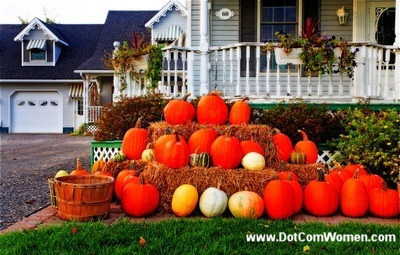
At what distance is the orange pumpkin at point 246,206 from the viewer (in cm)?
427

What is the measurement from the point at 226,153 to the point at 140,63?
138 inches

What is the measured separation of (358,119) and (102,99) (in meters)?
17.4

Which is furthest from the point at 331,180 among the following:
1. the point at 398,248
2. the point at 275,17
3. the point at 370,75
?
the point at 275,17

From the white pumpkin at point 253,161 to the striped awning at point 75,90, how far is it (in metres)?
19.3

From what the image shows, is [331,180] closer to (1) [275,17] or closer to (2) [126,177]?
(2) [126,177]

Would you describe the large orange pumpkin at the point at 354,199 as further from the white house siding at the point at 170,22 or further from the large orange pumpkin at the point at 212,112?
the white house siding at the point at 170,22

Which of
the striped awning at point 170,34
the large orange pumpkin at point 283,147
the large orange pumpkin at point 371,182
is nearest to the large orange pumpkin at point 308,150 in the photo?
the large orange pumpkin at point 283,147

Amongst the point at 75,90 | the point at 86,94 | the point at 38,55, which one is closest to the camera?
the point at 86,94

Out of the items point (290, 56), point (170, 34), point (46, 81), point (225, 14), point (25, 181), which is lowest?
point (25, 181)

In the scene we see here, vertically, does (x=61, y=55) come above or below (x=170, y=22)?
below

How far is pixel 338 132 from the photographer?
622 cm

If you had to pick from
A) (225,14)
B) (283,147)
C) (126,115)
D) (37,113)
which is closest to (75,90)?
(37,113)

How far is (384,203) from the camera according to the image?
14.5ft

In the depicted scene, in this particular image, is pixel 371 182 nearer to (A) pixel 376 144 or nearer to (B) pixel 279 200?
(A) pixel 376 144
